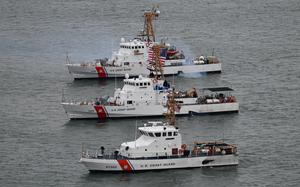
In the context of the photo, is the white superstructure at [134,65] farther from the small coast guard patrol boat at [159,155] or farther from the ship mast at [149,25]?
the small coast guard patrol boat at [159,155]

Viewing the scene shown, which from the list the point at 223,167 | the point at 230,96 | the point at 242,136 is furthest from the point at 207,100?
the point at 223,167

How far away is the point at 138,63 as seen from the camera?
597 ft

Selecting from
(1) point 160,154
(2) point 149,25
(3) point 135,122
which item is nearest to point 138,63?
(2) point 149,25

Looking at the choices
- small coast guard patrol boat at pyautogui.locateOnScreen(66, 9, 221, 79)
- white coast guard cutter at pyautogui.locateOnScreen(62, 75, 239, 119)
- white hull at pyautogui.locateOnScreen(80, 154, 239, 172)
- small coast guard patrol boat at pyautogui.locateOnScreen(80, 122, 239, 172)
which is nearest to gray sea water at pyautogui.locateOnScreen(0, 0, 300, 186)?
white hull at pyautogui.locateOnScreen(80, 154, 239, 172)

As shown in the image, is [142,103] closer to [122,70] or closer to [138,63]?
[122,70]

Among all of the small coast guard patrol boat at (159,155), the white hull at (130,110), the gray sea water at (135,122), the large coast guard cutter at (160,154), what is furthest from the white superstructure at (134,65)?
the small coast guard patrol boat at (159,155)

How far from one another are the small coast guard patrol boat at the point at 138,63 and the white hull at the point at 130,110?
20.3 meters

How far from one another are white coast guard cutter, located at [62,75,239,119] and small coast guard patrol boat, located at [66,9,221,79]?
19845 mm

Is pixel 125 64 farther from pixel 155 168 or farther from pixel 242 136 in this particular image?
pixel 155 168

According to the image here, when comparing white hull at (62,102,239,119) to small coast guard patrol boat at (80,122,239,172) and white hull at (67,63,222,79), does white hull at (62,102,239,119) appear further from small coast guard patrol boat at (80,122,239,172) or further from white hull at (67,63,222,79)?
white hull at (67,63,222,79)

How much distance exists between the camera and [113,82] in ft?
586

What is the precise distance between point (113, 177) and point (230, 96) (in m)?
33.4

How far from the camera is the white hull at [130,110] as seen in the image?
156625mm

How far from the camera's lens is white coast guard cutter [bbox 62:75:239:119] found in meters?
157
